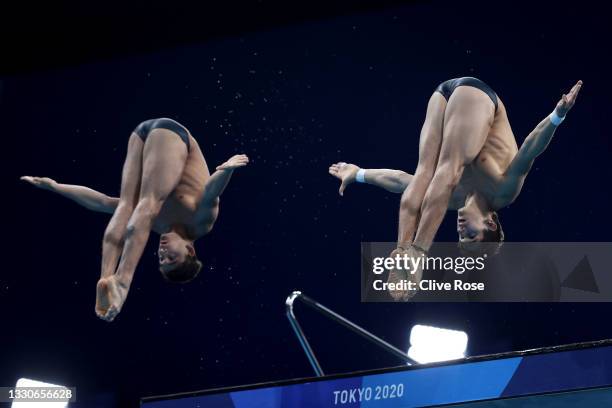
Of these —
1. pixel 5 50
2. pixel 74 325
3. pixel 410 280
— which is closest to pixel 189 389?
pixel 74 325

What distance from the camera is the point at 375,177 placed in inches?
196

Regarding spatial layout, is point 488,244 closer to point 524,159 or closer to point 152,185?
point 524,159

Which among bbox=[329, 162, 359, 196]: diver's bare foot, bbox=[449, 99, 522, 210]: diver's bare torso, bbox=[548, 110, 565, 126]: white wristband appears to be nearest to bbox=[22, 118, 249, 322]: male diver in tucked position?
bbox=[329, 162, 359, 196]: diver's bare foot

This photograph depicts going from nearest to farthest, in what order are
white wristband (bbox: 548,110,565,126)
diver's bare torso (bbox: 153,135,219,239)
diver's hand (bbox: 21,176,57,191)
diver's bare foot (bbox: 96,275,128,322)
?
white wristband (bbox: 548,110,565,126), diver's bare torso (bbox: 153,135,219,239), diver's bare foot (bbox: 96,275,128,322), diver's hand (bbox: 21,176,57,191)

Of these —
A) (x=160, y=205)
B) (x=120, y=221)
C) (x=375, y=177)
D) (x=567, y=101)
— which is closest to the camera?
(x=567, y=101)

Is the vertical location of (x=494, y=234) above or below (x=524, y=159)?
below

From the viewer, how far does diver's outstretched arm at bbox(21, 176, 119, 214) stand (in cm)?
529

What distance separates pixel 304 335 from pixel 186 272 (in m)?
0.77

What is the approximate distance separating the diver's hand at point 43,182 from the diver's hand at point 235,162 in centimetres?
102

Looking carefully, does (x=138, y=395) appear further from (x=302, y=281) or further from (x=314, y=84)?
(x=314, y=84)

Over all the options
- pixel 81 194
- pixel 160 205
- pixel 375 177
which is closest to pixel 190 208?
pixel 160 205

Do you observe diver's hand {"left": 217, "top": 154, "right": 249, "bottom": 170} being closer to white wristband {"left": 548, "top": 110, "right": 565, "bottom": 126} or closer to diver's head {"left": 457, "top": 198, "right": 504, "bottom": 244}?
diver's head {"left": 457, "top": 198, "right": 504, "bottom": 244}

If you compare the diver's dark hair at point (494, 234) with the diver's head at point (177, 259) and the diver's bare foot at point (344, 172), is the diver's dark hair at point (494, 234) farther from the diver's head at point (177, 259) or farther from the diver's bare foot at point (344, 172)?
the diver's head at point (177, 259)

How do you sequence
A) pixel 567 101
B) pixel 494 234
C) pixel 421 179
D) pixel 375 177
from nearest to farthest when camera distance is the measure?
pixel 567 101, pixel 494 234, pixel 421 179, pixel 375 177
